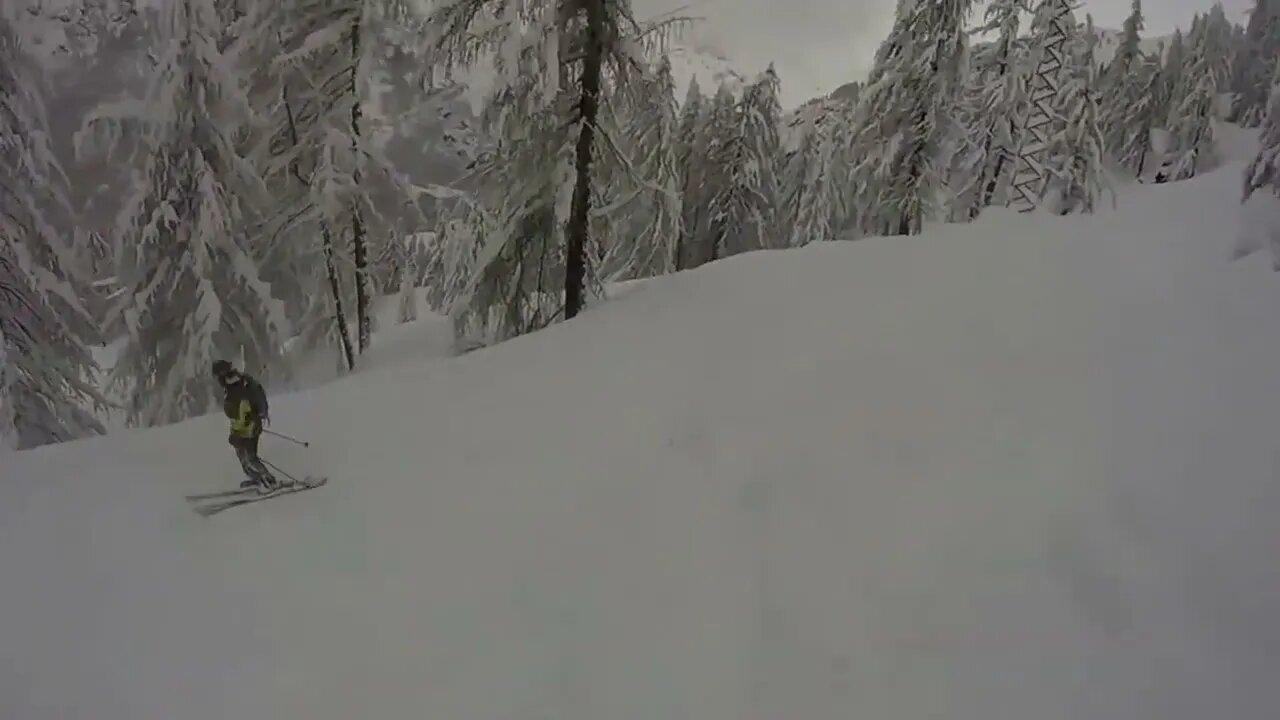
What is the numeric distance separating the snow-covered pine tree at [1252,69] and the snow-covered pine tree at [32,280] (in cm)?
5532

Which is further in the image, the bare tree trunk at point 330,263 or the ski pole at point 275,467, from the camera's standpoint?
the bare tree trunk at point 330,263

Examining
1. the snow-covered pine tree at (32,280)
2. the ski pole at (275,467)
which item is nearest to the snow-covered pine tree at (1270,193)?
the ski pole at (275,467)

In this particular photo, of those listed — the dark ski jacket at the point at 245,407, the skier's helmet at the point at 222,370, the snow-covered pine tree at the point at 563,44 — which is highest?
the snow-covered pine tree at the point at 563,44

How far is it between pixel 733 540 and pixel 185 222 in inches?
501

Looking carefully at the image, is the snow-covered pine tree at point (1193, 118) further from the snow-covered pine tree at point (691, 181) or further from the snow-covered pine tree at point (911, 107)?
the snow-covered pine tree at point (911, 107)

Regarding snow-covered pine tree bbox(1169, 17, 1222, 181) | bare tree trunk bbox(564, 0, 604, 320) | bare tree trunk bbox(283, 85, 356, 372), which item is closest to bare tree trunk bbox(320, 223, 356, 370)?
bare tree trunk bbox(283, 85, 356, 372)

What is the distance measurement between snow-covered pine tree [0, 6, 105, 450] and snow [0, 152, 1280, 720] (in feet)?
17.9

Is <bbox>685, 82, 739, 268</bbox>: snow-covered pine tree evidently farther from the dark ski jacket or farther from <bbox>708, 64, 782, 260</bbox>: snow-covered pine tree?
the dark ski jacket

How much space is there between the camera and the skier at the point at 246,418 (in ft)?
25.9

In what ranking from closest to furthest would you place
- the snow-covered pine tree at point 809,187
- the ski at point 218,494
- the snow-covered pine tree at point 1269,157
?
the ski at point 218,494 → the snow-covered pine tree at point 1269,157 → the snow-covered pine tree at point 809,187

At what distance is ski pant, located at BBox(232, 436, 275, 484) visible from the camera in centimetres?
787

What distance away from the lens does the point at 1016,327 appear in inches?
363

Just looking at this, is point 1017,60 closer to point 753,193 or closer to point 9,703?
point 753,193

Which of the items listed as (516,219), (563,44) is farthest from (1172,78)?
(516,219)
